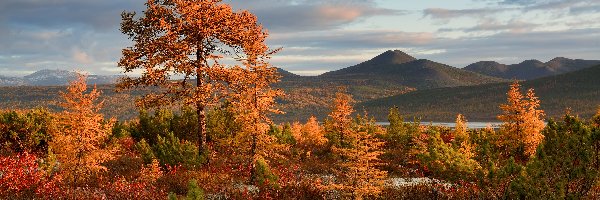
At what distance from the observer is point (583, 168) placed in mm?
8859

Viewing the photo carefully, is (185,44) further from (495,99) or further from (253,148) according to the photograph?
(495,99)

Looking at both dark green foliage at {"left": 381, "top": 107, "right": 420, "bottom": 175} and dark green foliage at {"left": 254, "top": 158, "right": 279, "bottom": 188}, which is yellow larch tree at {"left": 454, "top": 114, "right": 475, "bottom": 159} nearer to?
dark green foliage at {"left": 381, "top": 107, "right": 420, "bottom": 175}

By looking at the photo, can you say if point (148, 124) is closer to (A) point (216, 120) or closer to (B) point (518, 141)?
(A) point (216, 120)

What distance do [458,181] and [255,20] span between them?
1025 cm

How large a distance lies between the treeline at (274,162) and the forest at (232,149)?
0.04 meters

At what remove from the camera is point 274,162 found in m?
22.9

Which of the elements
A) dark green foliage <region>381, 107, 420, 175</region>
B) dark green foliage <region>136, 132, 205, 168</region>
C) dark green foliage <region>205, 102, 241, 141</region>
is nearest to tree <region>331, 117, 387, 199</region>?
dark green foliage <region>136, 132, 205, 168</region>

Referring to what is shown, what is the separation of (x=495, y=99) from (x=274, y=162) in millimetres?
161690

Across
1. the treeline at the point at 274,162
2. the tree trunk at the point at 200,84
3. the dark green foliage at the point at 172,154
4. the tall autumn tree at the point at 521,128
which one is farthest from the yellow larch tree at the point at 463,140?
the tree trunk at the point at 200,84

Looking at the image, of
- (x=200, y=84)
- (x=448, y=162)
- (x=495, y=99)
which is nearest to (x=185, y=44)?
(x=200, y=84)

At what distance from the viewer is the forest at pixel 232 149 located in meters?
10.1

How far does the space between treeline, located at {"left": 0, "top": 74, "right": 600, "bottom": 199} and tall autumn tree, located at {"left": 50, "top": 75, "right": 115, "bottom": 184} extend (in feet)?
0.10

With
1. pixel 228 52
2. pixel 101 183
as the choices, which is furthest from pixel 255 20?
pixel 101 183

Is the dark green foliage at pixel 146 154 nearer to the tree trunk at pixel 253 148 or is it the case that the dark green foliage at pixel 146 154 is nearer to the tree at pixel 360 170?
the tree trunk at pixel 253 148
